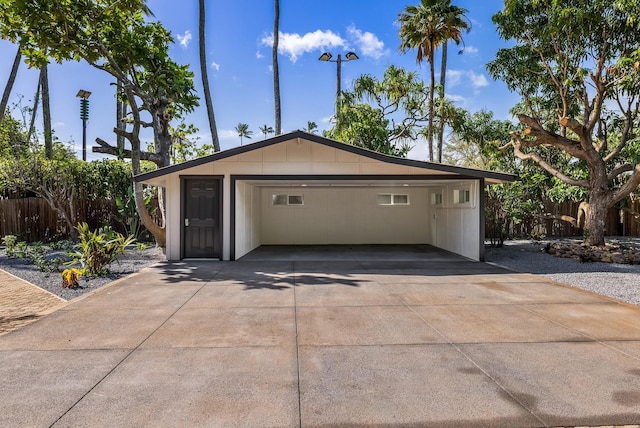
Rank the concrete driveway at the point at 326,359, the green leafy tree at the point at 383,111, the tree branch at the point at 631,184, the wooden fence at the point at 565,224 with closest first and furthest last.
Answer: the concrete driveway at the point at 326,359
the tree branch at the point at 631,184
the wooden fence at the point at 565,224
the green leafy tree at the point at 383,111

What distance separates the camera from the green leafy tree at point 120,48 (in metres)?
9.46

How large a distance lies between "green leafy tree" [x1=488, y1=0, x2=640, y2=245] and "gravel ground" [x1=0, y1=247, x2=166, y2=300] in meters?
10.7

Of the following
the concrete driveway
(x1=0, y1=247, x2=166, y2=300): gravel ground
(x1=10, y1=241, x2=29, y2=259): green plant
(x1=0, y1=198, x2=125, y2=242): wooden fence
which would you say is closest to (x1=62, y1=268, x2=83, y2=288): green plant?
(x1=0, y1=247, x2=166, y2=300): gravel ground

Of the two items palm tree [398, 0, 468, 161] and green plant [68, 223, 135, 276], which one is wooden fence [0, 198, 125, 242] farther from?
palm tree [398, 0, 468, 161]

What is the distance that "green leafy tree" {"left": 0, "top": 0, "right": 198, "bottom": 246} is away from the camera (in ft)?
31.0

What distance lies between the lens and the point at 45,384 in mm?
3020


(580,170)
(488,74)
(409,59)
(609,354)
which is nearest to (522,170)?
(580,170)

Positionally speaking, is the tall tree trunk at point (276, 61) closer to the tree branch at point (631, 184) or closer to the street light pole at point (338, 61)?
the street light pole at point (338, 61)

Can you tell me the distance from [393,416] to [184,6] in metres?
18.4

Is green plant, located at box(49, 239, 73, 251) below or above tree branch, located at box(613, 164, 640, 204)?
below

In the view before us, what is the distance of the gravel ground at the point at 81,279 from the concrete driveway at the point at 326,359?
73 cm

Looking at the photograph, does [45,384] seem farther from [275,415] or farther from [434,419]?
[434,419]

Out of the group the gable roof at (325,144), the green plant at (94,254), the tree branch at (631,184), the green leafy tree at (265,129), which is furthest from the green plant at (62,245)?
the green leafy tree at (265,129)

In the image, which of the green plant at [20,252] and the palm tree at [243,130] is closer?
the green plant at [20,252]
